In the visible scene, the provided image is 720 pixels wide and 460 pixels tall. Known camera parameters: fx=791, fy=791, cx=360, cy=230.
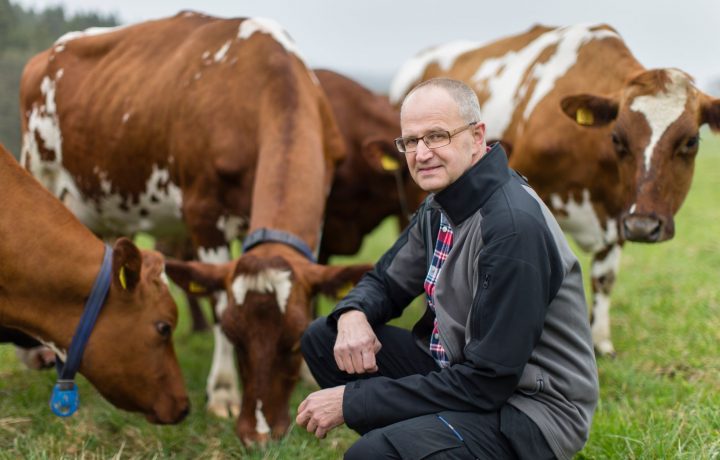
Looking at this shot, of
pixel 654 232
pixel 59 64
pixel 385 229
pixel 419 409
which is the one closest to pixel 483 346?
pixel 419 409

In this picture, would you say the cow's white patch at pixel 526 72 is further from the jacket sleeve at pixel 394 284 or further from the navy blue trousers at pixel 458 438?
the navy blue trousers at pixel 458 438

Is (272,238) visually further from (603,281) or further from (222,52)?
(603,281)

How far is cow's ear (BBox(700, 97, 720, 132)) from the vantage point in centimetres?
503

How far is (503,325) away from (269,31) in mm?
3754

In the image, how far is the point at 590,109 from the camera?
5.32m

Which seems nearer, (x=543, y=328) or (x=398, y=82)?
(x=543, y=328)

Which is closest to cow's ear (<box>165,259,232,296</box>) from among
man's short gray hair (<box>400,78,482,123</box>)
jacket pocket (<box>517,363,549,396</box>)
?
man's short gray hair (<box>400,78,482,123</box>)

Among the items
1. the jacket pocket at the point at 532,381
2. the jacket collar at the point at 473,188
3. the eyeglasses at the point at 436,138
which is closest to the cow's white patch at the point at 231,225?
the eyeglasses at the point at 436,138

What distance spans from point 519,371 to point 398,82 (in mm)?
7919

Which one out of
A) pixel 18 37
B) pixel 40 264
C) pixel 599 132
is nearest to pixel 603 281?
pixel 599 132

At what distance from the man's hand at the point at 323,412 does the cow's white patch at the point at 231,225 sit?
261 cm

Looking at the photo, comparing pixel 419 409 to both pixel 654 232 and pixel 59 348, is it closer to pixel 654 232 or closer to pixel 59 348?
pixel 59 348

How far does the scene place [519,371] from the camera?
257 cm

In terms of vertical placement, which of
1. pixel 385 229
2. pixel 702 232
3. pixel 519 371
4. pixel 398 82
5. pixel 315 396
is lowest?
pixel 385 229
